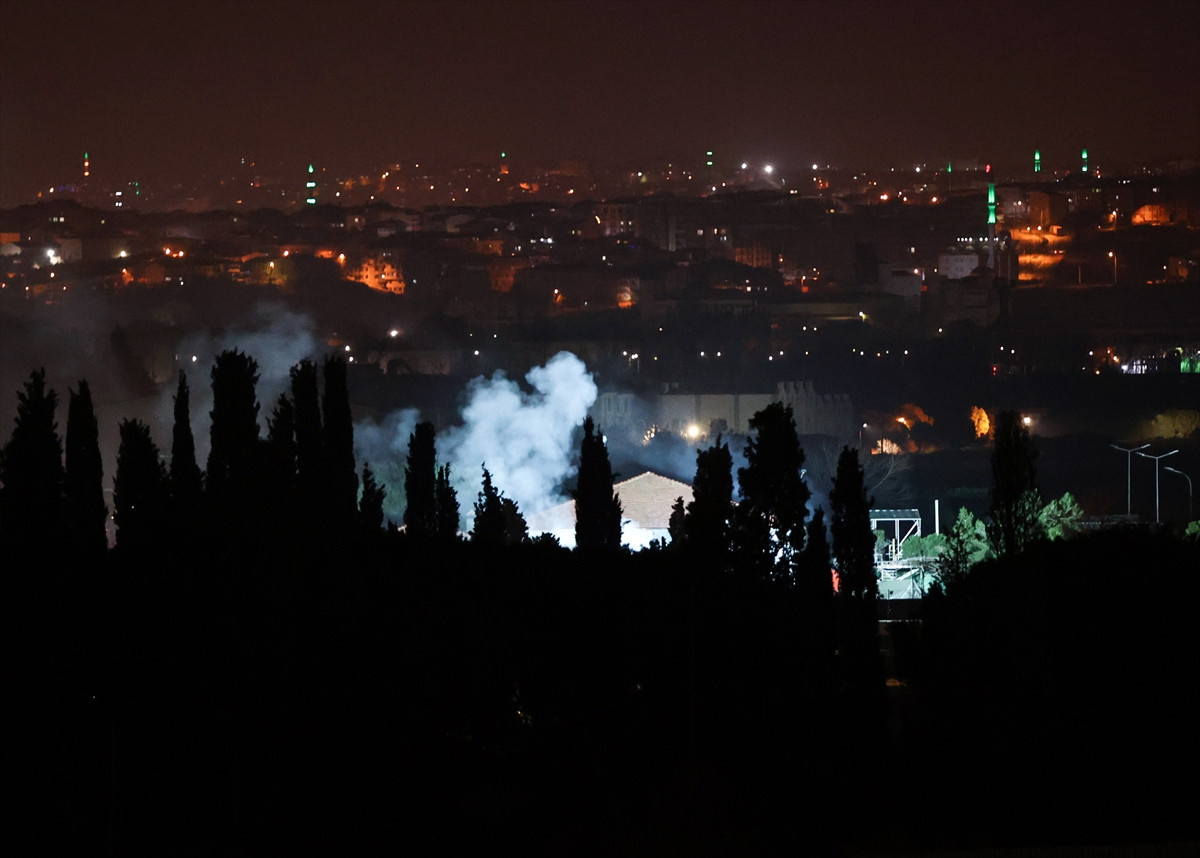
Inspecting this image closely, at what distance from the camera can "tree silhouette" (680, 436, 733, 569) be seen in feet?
29.6

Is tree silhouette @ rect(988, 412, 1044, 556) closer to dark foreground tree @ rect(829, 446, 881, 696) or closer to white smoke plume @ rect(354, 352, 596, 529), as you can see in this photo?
dark foreground tree @ rect(829, 446, 881, 696)

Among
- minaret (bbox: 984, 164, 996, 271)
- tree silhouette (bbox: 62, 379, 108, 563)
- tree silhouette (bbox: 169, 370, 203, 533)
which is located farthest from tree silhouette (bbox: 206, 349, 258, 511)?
minaret (bbox: 984, 164, 996, 271)

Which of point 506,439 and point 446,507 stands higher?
point 506,439

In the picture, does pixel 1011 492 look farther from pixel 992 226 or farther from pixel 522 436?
pixel 992 226

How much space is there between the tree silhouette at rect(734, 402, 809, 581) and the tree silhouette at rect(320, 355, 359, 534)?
238cm

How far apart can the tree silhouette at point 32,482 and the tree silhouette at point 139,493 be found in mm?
450

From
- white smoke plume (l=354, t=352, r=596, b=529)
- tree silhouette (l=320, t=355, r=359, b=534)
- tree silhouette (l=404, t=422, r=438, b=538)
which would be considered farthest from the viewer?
white smoke plume (l=354, t=352, r=596, b=529)

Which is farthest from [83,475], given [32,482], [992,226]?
[992,226]

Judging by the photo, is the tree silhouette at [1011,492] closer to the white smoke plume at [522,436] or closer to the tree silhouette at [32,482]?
the tree silhouette at [32,482]

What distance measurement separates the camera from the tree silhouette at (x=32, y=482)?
8.00 metres

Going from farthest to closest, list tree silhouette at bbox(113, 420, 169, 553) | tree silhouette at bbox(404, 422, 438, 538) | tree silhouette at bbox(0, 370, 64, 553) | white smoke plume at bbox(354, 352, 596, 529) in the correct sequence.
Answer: white smoke plume at bbox(354, 352, 596, 529), tree silhouette at bbox(404, 422, 438, 538), tree silhouette at bbox(113, 420, 169, 553), tree silhouette at bbox(0, 370, 64, 553)

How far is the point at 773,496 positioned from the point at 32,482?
4000 mm

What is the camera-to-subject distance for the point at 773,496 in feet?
30.8

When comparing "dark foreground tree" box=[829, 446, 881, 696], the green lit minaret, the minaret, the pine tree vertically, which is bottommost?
"dark foreground tree" box=[829, 446, 881, 696]
